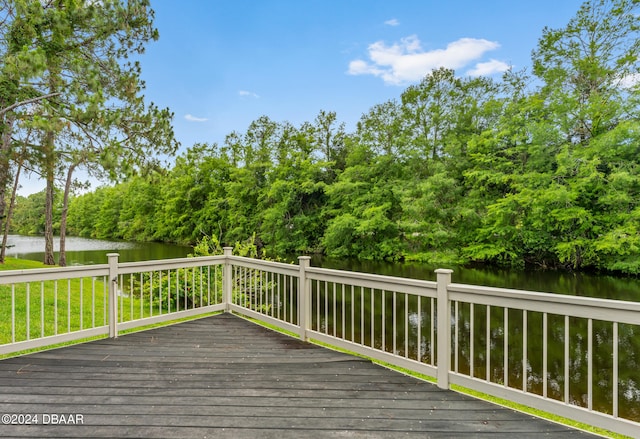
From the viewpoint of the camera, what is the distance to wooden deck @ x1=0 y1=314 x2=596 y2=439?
211 centimetres

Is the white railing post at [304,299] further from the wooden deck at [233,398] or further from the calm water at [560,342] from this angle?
the calm water at [560,342]

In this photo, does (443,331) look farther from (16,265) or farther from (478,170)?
(478,170)

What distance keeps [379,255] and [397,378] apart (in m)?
14.5

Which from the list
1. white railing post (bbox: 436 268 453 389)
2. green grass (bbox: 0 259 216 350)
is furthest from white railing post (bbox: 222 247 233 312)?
white railing post (bbox: 436 268 453 389)

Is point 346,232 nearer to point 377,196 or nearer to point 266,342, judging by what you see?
point 377,196

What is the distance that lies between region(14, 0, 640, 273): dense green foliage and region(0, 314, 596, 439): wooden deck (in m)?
5.26

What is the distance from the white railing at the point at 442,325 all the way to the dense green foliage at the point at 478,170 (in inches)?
147

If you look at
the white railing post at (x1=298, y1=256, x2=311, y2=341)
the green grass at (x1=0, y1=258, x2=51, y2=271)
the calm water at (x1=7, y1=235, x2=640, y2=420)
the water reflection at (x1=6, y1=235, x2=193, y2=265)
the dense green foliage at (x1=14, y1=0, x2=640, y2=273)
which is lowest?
the calm water at (x1=7, y1=235, x2=640, y2=420)

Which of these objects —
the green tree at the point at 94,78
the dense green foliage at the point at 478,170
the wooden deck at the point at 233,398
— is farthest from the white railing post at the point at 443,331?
the dense green foliage at the point at 478,170

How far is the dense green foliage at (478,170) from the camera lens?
1192 centimetres

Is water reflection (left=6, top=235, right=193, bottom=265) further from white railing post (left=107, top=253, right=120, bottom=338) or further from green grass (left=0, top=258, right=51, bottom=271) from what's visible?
white railing post (left=107, top=253, right=120, bottom=338)

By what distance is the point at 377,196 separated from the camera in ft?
57.8

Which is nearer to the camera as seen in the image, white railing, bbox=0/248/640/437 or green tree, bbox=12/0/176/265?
white railing, bbox=0/248/640/437

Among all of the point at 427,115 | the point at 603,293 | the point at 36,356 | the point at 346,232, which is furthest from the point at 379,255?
the point at 36,356
